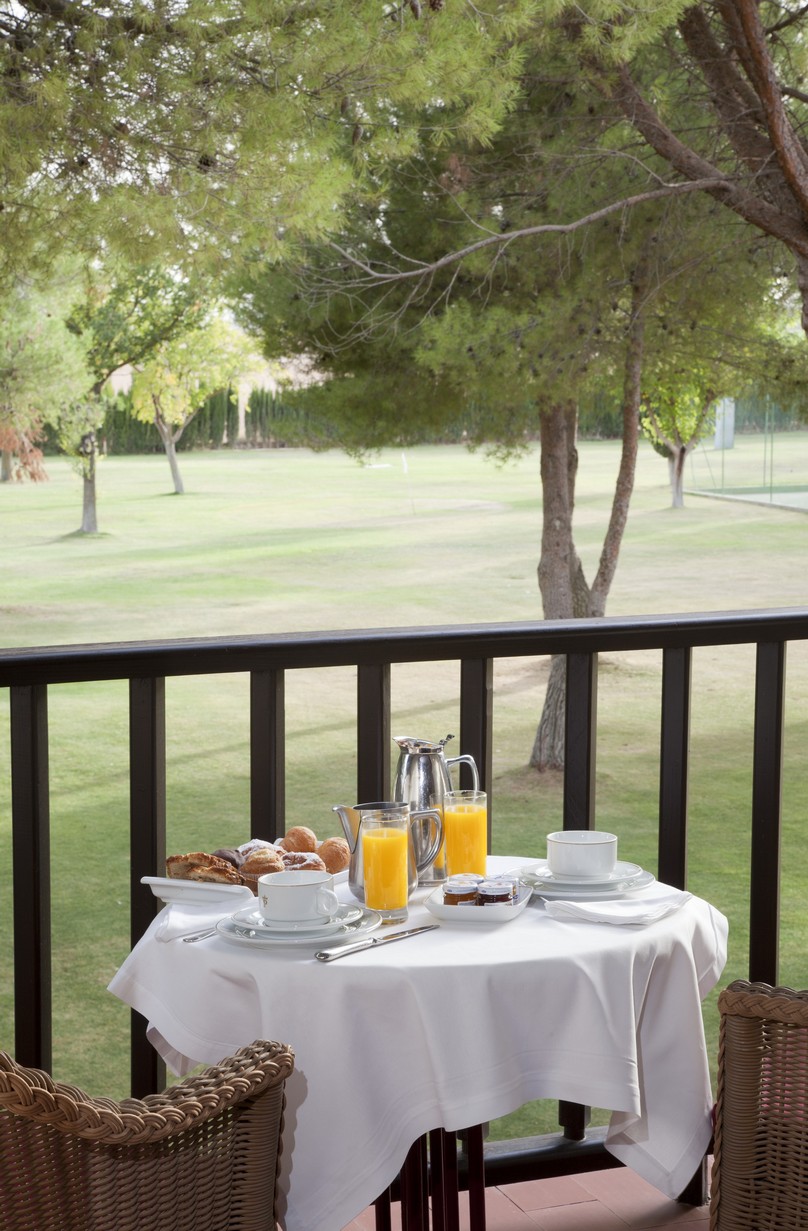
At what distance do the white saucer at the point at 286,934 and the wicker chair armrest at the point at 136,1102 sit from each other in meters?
0.21

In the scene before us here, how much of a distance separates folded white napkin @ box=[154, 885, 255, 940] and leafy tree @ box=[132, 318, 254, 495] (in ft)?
64.3

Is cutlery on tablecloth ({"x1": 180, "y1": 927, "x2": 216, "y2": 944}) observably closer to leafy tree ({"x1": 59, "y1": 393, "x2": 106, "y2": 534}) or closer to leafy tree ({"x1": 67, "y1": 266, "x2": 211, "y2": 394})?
leafy tree ({"x1": 59, "y1": 393, "x2": 106, "y2": 534})

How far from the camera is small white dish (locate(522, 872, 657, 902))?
1.53 m

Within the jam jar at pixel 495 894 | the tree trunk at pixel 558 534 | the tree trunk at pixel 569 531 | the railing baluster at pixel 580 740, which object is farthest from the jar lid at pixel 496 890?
the tree trunk at pixel 558 534

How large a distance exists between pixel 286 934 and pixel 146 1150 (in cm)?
33

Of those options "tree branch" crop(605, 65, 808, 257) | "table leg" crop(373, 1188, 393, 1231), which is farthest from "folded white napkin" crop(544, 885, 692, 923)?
"tree branch" crop(605, 65, 808, 257)

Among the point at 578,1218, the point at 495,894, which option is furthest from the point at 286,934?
the point at 578,1218

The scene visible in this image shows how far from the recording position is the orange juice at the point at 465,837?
5.19 feet

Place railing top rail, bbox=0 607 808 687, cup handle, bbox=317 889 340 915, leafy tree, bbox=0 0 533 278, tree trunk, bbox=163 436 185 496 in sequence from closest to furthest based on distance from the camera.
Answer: cup handle, bbox=317 889 340 915
railing top rail, bbox=0 607 808 687
leafy tree, bbox=0 0 533 278
tree trunk, bbox=163 436 185 496

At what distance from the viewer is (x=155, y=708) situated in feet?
6.16

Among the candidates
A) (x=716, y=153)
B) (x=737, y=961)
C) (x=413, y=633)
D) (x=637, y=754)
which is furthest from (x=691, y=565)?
(x=413, y=633)

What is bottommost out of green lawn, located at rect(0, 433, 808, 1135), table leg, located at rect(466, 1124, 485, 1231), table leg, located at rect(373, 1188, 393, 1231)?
green lawn, located at rect(0, 433, 808, 1135)

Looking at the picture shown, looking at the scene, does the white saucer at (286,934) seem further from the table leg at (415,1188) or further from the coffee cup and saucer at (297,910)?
the table leg at (415,1188)

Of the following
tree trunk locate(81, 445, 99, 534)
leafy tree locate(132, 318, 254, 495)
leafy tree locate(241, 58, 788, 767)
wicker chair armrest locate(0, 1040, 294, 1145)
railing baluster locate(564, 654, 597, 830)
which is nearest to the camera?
wicker chair armrest locate(0, 1040, 294, 1145)
